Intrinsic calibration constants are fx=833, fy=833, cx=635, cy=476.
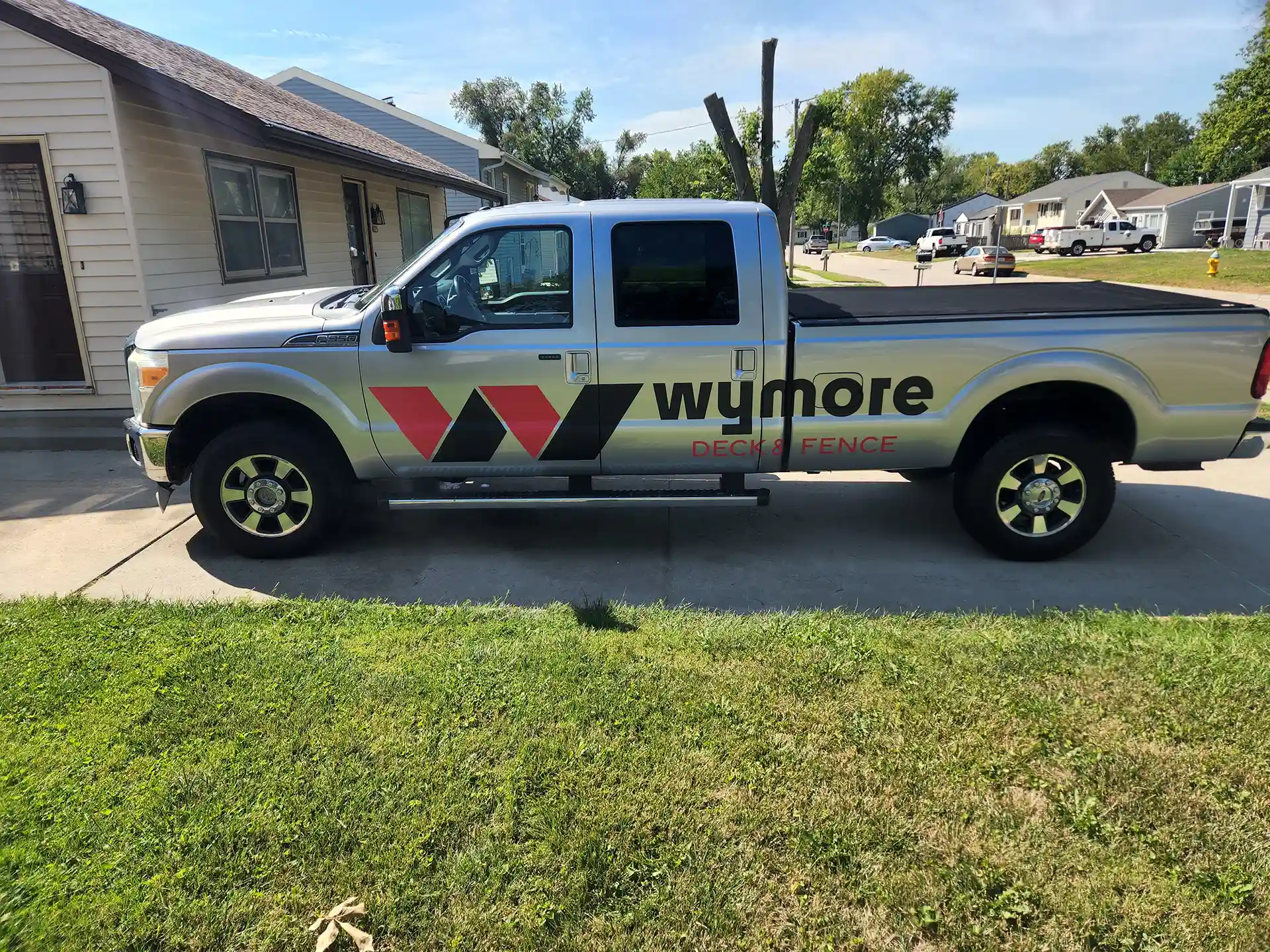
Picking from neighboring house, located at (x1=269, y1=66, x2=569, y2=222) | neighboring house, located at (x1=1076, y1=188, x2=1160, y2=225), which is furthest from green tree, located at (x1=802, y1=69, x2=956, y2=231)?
neighboring house, located at (x1=269, y1=66, x2=569, y2=222)

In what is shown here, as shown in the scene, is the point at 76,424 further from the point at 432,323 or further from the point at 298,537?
the point at 432,323

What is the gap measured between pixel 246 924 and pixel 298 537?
10.0 feet

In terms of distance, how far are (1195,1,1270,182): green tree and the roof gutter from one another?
2178 inches

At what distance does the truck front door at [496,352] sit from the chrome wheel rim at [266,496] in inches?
24.1

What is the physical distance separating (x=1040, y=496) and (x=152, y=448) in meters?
5.33

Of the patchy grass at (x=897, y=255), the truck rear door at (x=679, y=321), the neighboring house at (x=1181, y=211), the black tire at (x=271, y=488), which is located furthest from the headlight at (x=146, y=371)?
the neighboring house at (x=1181, y=211)

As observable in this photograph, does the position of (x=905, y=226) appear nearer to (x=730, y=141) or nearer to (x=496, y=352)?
(x=730, y=141)

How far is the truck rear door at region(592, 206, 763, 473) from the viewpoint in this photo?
480cm

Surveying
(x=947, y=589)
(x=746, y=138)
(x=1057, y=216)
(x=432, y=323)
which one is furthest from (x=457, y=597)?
(x=1057, y=216)

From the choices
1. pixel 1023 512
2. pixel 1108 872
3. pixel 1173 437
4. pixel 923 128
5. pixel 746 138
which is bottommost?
pixel 1108 872

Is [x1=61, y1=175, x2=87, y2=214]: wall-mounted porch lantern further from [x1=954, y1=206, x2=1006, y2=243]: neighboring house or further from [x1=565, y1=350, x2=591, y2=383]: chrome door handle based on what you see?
[x1=954, y1=206, x2=1006, y2=243]: neighboring house

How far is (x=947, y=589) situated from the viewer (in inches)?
187

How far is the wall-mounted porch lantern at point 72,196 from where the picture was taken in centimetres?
811

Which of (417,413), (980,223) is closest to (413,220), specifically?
(417,413)
